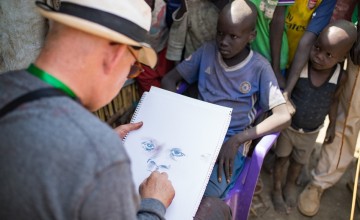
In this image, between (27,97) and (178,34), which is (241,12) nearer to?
(178,34)

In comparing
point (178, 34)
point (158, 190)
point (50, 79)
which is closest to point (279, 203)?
point (178, 34)

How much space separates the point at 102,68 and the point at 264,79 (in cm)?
127

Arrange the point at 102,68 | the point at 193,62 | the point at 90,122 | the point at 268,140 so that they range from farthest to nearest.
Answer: the point at 193,62, the point at 268,140, the point at 102,68, the point at 90,122

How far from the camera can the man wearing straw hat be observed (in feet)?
2.64

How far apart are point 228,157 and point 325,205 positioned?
1.19 m

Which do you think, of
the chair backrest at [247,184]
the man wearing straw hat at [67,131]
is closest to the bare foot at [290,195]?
the chair backrest at [247,184]

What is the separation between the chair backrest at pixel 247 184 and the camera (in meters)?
1.86

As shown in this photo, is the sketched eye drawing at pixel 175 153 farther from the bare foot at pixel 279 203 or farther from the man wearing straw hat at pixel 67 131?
the bare foot at pixel 279 203

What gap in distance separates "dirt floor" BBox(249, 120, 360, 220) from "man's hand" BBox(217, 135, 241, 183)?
0.80 metres

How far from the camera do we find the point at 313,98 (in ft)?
7.41

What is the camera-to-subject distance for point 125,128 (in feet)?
5.66

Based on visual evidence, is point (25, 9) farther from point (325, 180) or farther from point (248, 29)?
point (325, 180)

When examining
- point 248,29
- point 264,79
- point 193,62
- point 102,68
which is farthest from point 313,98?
point 102,68

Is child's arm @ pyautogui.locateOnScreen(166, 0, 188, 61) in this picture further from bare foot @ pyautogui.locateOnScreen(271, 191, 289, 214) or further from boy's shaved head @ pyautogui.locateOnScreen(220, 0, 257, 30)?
bare foot @ pyautogui.locateOnScreen(271, 191, 289, 214)
